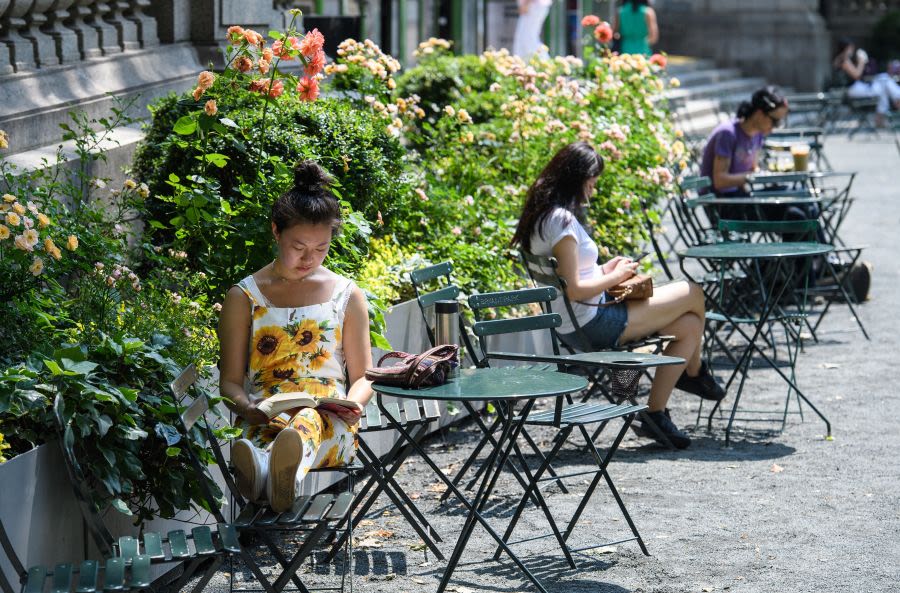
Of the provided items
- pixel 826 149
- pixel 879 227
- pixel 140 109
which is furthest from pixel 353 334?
pixel 826 149

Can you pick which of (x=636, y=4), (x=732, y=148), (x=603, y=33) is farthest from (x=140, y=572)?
(x=636, y=4)

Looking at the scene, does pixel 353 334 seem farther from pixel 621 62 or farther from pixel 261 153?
pixel 621 62

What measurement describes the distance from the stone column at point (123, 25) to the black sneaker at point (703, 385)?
3.90m

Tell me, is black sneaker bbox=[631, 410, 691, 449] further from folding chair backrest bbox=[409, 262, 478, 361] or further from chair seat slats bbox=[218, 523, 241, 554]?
chair seat slats bbox=[218, 523, 241, 554]

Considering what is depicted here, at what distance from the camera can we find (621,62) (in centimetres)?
1053

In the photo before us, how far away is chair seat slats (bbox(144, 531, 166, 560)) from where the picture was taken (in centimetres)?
396

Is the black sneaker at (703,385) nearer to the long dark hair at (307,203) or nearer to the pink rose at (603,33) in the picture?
the long dark hair at (307,203)

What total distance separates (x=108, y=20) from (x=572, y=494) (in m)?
4.31

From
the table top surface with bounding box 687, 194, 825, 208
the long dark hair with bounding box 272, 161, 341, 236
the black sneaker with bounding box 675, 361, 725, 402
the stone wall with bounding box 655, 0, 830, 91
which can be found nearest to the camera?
the long dark hair with bounding box 272, 161, 341, 236

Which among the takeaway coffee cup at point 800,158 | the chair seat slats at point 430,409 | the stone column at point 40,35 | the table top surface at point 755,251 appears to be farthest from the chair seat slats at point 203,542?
the takeaway coffee cup at point 800,158

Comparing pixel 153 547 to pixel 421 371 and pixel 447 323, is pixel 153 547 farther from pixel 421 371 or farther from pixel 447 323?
pixel 447 323

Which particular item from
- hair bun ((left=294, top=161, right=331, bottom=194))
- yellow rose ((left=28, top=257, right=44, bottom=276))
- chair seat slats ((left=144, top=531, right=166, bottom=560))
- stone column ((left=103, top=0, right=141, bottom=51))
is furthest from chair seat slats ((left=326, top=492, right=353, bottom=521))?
stone column ((left=103, top=0, right=141, bottom=51))

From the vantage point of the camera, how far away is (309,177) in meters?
4.93

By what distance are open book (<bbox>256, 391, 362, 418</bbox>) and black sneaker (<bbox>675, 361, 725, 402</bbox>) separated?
2.96 meters
